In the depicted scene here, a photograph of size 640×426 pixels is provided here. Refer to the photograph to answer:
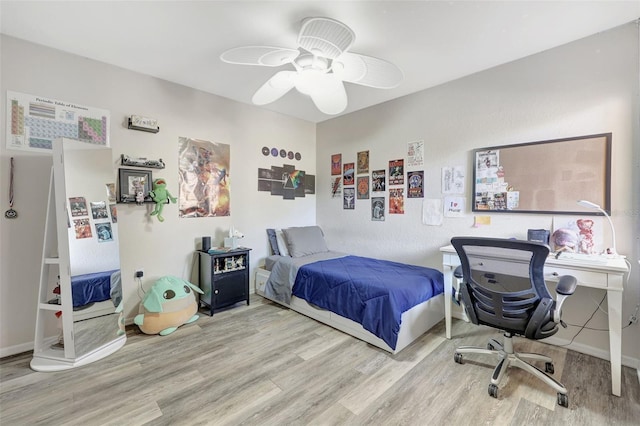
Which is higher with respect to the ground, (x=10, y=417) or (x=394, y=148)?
(x=394, y=148)

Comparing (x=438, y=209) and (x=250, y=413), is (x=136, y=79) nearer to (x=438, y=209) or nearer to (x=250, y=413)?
(x=250, y=413)

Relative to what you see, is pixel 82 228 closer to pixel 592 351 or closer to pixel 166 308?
pixel 166 308

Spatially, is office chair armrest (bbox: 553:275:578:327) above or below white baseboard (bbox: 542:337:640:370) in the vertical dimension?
above

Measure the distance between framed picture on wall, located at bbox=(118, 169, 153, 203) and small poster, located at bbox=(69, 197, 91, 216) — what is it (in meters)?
0.36

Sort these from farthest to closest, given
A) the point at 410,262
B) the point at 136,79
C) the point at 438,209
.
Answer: the point at 410,262 → the point at 438,209 → the point at 136,79

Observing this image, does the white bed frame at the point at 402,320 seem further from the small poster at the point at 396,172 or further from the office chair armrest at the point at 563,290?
the small poster at the point at 396,172

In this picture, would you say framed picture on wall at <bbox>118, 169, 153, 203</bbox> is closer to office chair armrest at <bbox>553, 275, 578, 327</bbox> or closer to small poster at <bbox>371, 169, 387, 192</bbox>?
small poster at <bbox>371, 169, 387, 192</bbox>

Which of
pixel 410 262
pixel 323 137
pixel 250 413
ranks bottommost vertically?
pixel 250 413

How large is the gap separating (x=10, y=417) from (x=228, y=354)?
1.20 metres

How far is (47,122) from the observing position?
89.5 inches

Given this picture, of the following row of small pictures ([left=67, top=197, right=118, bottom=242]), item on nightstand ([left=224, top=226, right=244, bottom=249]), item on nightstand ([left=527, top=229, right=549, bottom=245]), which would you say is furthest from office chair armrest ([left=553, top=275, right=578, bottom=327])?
row of small pictures ([left=67, top=197, right=118, bottom=242])

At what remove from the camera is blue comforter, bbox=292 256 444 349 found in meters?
2.20

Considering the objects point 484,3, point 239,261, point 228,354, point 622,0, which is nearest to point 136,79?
point 239,261

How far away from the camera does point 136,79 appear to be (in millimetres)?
2688
